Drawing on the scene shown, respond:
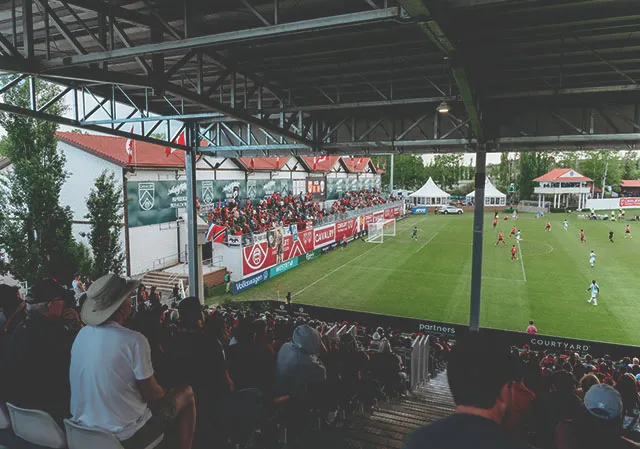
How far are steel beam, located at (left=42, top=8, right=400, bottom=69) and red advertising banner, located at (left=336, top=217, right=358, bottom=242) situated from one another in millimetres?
30110

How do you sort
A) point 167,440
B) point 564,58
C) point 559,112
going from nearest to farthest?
point 167,440 < point 564,58 < point 559,112

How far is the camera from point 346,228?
3778cm

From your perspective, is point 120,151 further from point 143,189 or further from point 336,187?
point 336,187

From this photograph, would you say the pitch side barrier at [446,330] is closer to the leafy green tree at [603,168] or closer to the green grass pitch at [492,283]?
the green grass pitch at [492,283]

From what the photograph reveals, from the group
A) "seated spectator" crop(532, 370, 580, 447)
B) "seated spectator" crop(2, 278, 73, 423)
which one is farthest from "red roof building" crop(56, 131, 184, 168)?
"seated spectator" crop(532, 370, 580, 447)

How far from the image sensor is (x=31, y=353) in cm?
313

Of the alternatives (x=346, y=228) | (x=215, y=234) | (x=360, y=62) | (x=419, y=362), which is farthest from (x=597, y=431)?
(x=346, y=228)

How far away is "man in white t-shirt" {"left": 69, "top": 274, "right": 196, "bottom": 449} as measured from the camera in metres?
2.74

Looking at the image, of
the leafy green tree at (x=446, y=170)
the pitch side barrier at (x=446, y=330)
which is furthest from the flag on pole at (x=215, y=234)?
the leafy green tree at (x=446, y=170)

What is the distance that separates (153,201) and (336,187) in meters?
28.2

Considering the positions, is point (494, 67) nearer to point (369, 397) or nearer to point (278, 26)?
point (278, 26)

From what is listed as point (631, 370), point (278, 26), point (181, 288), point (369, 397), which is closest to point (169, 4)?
point (278, 26)

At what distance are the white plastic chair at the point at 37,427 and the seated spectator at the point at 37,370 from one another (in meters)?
0.08

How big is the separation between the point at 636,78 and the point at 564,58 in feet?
8.20
